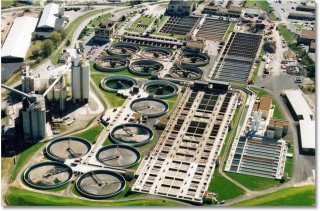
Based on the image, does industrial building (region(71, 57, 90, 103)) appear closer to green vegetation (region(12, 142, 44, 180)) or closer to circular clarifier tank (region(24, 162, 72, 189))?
green vegetation (region(12, 142, 44, 180))

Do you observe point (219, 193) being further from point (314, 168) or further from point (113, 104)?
point (113, 104)

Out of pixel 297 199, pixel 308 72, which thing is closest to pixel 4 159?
pixel 297 199

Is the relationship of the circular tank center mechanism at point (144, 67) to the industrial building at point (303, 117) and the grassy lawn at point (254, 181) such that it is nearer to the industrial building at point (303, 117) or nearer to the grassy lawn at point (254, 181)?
the industrial building at point (303, 117)

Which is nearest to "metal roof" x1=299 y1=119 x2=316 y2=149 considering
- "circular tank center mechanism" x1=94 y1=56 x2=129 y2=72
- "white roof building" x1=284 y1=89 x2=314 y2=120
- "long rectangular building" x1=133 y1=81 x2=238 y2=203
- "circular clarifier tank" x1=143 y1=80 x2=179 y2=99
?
"white roof building" x1=284 y1=89 x2=314 y2=120

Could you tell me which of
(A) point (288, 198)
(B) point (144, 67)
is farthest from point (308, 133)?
Answer: (B) point (144, 67)

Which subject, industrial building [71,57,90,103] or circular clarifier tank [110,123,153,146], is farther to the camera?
industrial building [71,57,90,103]

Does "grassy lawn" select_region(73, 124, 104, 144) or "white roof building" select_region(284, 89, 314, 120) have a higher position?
"white roof building" select_region(284, 89, 314, 120)
